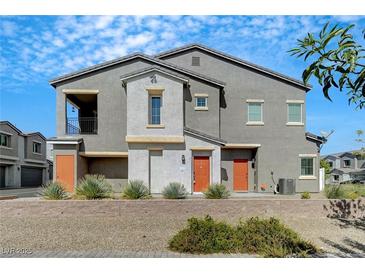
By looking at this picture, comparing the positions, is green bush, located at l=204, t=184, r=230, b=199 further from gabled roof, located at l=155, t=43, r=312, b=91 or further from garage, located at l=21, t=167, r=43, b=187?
garage, located at l=21, t=167, r=43, b=187

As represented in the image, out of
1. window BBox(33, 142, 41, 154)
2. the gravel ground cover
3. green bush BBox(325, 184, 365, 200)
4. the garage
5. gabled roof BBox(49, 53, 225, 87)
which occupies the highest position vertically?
gabled roof BBox(49, 53, 225, 87)

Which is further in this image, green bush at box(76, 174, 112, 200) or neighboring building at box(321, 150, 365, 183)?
neighboring building at box(321, 150, 365, 183)

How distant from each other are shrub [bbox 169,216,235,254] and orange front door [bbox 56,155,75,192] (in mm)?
12156

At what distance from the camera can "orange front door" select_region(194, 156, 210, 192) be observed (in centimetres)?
1911

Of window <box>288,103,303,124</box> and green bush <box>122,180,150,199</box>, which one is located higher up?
window <box>288,103,303,124</box>

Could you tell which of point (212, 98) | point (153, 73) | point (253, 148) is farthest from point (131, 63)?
point (253, 148)

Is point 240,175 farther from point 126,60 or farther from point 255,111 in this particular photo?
point 126,60

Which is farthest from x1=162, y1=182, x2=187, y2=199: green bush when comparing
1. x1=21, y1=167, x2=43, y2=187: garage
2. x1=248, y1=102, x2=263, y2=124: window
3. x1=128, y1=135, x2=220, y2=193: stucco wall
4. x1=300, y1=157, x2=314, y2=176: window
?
x1=21, y1=167, x2=43, y2=187: garage

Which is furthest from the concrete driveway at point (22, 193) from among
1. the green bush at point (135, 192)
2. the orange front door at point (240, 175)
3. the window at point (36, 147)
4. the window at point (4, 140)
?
the window at point (36, 147)

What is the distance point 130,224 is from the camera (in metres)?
11.8

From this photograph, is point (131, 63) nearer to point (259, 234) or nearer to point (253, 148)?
point (253, 148)

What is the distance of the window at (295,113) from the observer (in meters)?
22.2

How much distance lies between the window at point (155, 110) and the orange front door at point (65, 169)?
535 centimetres

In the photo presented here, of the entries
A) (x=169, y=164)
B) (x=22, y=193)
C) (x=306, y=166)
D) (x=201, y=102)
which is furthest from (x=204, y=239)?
(x=22, y=193)
